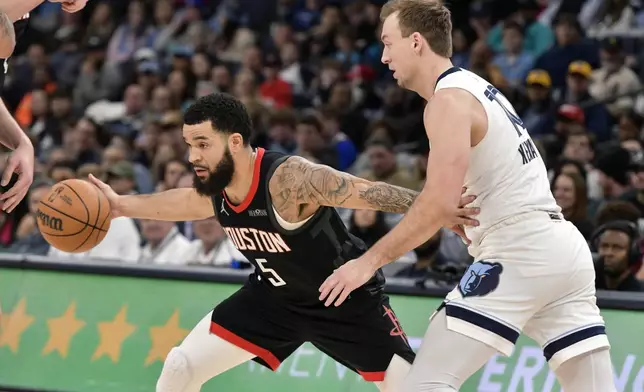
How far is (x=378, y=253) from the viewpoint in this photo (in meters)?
4.23

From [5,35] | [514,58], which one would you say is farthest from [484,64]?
[5,35]

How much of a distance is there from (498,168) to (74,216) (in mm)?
2204

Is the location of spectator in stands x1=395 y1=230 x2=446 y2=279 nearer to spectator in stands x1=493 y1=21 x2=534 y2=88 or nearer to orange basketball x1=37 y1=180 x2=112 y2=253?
orange basketball x1=37 y1=180 x2=112 y2=253

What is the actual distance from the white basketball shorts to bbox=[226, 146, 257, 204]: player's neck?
1.32m

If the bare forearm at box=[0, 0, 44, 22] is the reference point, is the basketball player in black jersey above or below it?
below

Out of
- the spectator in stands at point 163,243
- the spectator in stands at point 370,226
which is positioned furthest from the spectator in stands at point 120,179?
the spectator in stands at point 370,226

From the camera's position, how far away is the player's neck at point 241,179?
17.2 ft

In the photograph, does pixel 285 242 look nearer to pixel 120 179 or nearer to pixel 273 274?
pixel 273 274

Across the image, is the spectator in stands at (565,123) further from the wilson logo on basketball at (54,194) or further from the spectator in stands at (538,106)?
the wilson logo on basketball at (54,194)

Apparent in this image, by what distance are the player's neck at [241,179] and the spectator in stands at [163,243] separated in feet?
10.5

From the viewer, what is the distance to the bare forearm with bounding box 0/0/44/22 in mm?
4500

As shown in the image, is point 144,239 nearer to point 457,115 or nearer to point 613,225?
point 613,225

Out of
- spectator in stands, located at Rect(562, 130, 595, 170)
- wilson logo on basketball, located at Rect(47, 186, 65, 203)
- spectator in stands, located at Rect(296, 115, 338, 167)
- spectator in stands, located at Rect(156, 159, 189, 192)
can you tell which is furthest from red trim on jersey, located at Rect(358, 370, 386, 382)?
spectator in stands, located at Rect(296, 115, 338, 167)

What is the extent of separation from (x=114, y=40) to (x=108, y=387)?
29.7 feet
